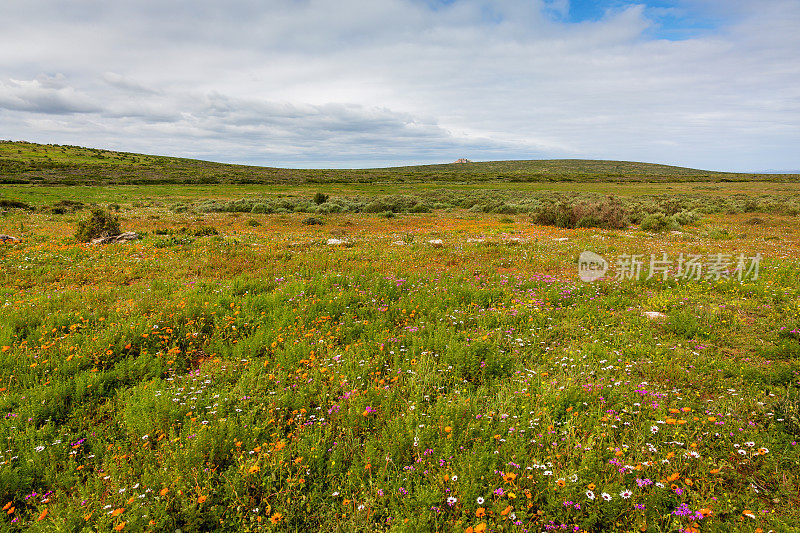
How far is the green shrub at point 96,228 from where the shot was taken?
1630cm

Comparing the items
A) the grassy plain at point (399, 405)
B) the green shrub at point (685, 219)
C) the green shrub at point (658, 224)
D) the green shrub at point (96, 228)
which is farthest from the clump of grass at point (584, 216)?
the green shrub at point (96, 228)

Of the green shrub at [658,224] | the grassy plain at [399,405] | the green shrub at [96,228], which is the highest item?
the green shrub at [658,224]

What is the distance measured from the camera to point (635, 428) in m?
4.36

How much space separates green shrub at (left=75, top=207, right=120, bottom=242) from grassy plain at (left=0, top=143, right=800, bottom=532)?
23.4 ft

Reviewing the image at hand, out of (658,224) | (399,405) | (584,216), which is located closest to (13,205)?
(399,405)

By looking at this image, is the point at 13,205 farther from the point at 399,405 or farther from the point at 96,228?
the point at 399,405

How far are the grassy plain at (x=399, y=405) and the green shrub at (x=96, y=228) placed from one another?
7136 millimetres

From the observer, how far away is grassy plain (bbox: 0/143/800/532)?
349 cm

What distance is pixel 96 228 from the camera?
16688 mm

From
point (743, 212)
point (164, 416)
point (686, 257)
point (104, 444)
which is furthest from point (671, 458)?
point (743, 212)

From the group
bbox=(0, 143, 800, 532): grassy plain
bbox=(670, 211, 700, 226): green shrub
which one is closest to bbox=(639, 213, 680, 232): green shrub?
bbox=(670, 211, 700, 226): green shrub

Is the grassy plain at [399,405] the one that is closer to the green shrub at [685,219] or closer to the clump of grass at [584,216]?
the clump of grass at [584,216]

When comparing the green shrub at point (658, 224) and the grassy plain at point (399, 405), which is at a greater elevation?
the green shrub at point (658, 224)

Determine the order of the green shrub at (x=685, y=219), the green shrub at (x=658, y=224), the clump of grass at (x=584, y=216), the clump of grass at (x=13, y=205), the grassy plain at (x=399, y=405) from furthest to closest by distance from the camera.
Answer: the clump of grass at (x=13, y=205)
the green shrub at (x=685, y=219)
the clump of grass at (x=584, y=216)
the green shrub at (x=658, y=224)
the grassy plain at (x=399, y=405)
